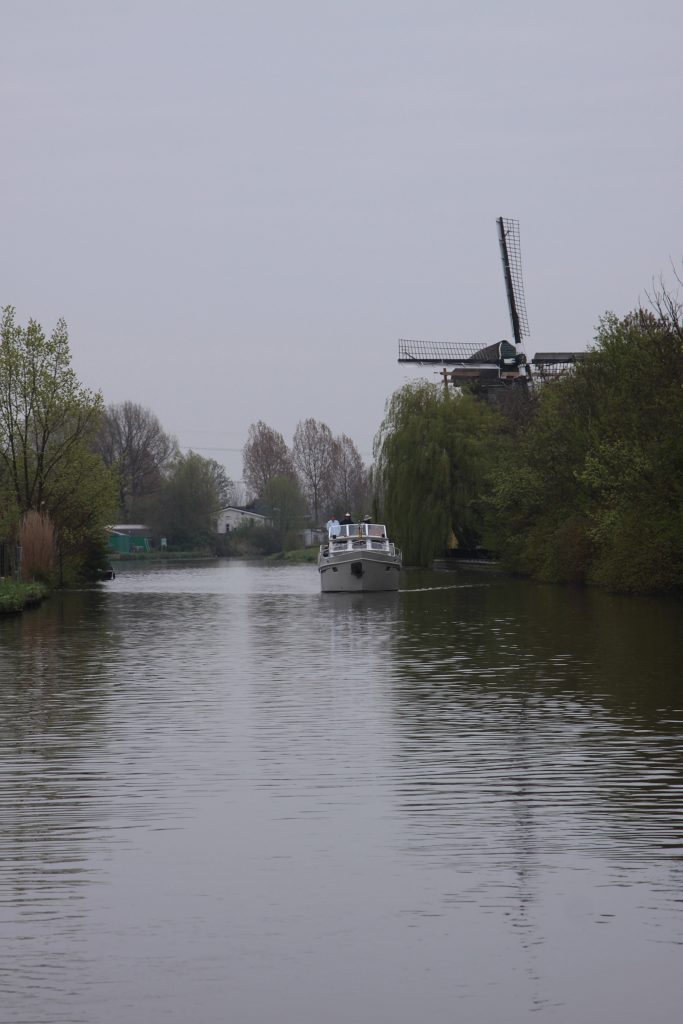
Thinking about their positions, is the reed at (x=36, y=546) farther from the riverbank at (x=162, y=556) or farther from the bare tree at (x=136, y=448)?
the bare tree at (x=136, y=448)

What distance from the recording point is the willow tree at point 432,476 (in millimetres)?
71812

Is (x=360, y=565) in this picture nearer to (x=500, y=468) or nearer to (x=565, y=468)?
(x=565, y=468)

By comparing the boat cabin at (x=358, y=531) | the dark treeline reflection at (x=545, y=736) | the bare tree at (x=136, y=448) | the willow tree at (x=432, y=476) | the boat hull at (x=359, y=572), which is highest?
the bare tree at (x=136, y=448)

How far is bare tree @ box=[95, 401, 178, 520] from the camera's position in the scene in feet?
470

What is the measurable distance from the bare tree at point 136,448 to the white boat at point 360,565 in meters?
91.6

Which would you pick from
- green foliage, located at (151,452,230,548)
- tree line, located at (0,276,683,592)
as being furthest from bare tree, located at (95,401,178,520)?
tree line, located at (0,276,683,592)

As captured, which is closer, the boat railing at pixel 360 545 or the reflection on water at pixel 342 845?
the reflection on water at pixel 342 845

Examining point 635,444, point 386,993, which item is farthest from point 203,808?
point 635,444

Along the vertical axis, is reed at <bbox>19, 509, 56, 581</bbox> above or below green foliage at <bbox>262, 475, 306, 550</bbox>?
below

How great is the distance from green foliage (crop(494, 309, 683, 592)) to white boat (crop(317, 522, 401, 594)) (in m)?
7.13

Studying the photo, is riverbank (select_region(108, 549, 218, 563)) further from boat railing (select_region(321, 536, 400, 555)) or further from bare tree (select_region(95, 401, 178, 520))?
boat railing (select_region(321, 536, 400, 555))

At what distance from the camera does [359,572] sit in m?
50.8

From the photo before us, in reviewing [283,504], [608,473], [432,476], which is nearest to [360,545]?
[608,473]

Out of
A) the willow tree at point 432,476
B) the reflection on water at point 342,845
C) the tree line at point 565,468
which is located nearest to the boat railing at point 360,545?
the tree line at point 565,468
